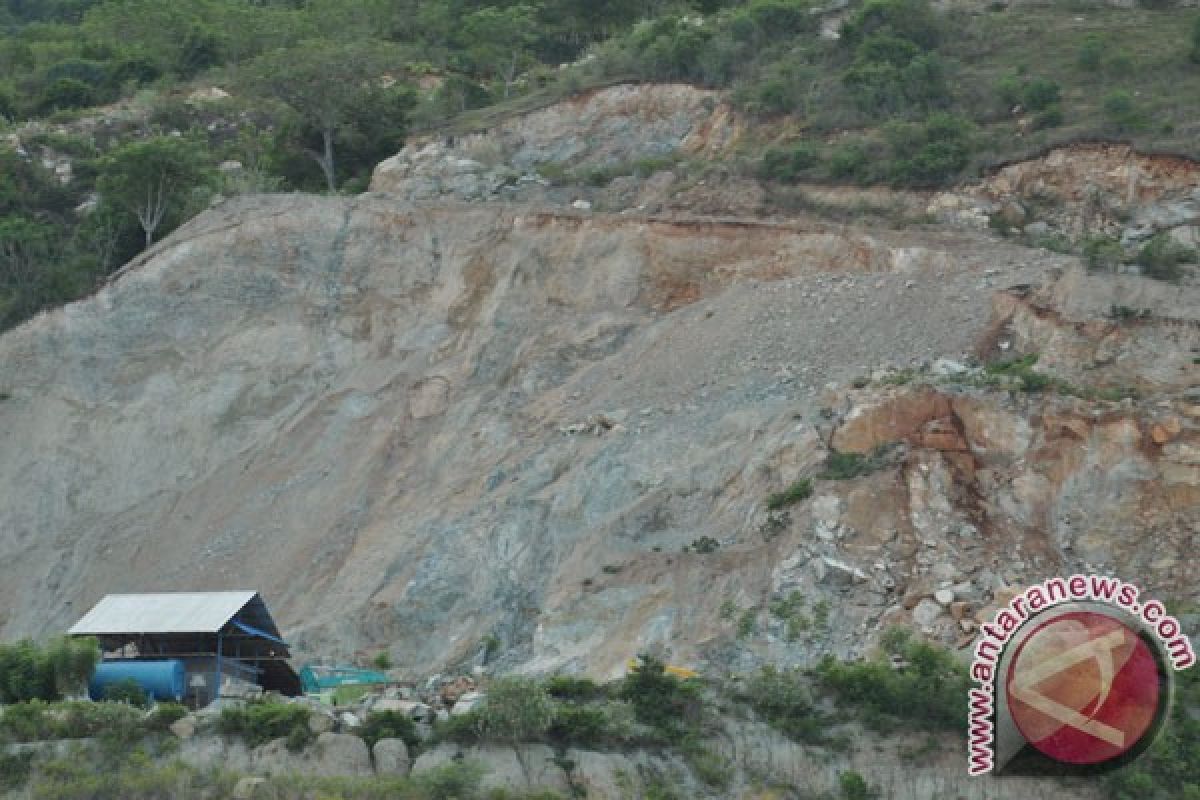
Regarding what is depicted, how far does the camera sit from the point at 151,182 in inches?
1708

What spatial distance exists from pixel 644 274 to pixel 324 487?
688cm

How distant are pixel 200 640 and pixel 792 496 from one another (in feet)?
27.0

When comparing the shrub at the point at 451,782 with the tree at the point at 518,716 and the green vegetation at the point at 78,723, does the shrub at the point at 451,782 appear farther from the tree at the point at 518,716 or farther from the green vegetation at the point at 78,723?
the green vegetation at the point at 78,723

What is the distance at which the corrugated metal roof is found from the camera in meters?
27.2

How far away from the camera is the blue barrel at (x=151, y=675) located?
2612cm

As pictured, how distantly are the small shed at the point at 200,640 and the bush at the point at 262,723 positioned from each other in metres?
2.61

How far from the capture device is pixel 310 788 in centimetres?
2288

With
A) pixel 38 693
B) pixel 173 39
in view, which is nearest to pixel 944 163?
pixel 38 693

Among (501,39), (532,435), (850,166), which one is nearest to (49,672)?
(532,435)

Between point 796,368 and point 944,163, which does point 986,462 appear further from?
point 944,163

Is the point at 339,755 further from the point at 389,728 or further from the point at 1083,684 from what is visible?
the point at 1083,684

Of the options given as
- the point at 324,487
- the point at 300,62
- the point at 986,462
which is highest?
the point at 300,62

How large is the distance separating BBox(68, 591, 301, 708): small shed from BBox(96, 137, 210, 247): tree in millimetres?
16508

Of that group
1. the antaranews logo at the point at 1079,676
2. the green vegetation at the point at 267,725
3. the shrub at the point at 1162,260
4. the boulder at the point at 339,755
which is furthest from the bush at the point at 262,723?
the shrub at the point at 1162,260
